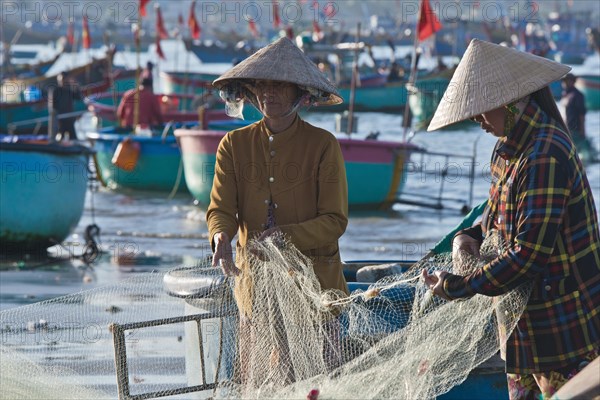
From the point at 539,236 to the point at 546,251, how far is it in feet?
0.15

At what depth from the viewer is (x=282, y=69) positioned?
3924mm

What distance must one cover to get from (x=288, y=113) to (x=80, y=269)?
6024mm

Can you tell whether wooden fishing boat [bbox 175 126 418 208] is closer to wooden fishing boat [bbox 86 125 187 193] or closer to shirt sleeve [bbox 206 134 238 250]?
wooden fishing boat [bbox 86 125 187 193]

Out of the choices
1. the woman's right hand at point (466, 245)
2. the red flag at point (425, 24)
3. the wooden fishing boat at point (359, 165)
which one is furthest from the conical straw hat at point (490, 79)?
the red flag at point (425, 24)

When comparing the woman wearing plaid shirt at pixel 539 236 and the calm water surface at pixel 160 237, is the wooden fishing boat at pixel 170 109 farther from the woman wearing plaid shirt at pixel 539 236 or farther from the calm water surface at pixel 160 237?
the woman wearing plaid shirt at pixel 539 236

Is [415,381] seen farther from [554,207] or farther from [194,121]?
[194,121]

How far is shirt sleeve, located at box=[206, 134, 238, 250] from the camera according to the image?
3.95 m

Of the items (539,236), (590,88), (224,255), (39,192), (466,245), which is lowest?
(590,88)

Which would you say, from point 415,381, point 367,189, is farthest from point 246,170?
point 367,189

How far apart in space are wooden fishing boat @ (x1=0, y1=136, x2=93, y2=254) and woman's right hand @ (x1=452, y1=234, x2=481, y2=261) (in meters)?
6.66

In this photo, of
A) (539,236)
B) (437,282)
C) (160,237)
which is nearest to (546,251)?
(539,236)

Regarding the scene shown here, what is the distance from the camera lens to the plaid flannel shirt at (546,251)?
10.1 feet

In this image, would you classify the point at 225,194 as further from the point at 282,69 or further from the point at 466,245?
the point at 466,245

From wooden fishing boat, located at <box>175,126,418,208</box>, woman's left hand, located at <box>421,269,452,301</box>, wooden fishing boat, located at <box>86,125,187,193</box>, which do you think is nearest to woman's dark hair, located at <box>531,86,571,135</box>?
woman's left hand, located at <box>421,269,452,301</box>
